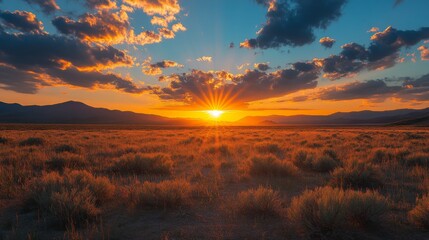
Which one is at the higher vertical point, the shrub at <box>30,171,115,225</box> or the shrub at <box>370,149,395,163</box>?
the shrub at <box>30,171,115,225</box>

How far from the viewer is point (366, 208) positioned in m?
4.62

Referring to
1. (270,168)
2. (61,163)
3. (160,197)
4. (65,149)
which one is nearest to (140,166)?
(61,163)

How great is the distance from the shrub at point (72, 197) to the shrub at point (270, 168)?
4863 mm

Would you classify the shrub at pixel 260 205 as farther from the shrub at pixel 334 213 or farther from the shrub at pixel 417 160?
the shrub at pixel 417 160

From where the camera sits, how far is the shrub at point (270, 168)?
917 centimetres

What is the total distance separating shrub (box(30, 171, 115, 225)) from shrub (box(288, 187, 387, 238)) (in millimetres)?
3554

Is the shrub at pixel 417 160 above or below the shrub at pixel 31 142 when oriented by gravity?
below

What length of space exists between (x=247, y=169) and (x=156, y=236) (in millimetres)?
5595

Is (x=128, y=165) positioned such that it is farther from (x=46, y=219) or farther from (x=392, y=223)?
(x=392, y=223)

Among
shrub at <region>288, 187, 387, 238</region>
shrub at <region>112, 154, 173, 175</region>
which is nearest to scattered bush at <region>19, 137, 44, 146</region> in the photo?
shrub at <region>112, 154, 173, 175</region>

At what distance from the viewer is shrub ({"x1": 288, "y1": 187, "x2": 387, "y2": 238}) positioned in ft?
13.8

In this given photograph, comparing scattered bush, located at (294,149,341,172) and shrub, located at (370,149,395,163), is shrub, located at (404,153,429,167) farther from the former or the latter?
scattered bush, located at (294,149,341,172)

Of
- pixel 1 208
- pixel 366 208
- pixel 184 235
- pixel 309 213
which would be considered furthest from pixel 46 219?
pixel 366 208

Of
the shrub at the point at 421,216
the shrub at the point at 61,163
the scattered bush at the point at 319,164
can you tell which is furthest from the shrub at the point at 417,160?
the shrub at the point at 61,163
